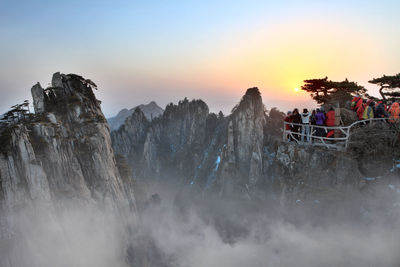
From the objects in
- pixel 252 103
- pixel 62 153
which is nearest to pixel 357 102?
pixel 62 153

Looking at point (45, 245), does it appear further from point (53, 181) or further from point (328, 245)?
point (328, 245)

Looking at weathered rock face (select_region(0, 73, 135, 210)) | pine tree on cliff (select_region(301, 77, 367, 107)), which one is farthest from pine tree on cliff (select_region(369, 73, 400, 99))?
weathered rock face (select_region(0, 73, 135, 210))

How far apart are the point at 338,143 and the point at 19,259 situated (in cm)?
3063

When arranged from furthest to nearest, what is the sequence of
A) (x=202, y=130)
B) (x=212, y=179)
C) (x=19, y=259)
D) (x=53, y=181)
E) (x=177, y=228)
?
(x=202, y=130) < (x=212, y=179) < (x=177, y=228) < (x=53, y=181) < (x=19, y=259)

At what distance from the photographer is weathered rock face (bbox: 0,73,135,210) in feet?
78.8

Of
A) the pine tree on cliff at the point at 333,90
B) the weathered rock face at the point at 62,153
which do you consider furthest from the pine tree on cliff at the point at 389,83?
the weathered rock face at the point at 62,153

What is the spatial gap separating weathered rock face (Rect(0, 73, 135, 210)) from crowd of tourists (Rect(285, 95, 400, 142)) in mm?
25886

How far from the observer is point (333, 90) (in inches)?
1102

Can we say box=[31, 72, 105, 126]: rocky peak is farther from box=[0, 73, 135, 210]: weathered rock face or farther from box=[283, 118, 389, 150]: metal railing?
box=[283, 118, 389, 150]: metal railing

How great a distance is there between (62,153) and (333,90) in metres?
33.8

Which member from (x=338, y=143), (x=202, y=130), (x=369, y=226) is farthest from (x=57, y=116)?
(x=202, y=130)

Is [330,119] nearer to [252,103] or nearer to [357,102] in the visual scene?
[357,102]

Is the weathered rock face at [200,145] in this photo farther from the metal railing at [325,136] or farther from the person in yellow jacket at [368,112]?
the person in yellow jacket at [368,112]

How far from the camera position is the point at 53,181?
28656 millimetres
